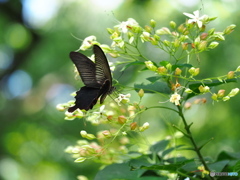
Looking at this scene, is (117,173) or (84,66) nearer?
(117,173)

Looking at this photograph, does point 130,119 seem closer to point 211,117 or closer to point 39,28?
point 211,117

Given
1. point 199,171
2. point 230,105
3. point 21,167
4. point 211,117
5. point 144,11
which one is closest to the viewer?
point 199,171

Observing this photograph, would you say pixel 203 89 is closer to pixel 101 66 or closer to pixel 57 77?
pixel 101 66

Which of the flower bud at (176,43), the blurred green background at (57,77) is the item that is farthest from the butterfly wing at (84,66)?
the blurred green background at (57,77)

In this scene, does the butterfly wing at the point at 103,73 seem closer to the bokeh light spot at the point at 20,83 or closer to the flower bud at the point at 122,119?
the flower bud at the point at 122,119

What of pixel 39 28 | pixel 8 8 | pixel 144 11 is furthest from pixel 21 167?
pixel 144 11

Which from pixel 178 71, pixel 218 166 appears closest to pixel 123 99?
pixel 178 71

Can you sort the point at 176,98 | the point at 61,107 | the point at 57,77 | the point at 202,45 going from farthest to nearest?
1. the point at 57,77
2. the point at 61,107
3. the point at 202,45
4. the point at 176,98
